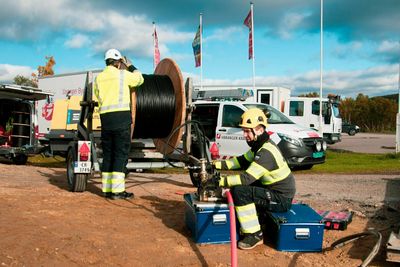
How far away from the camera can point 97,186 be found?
9172 mm

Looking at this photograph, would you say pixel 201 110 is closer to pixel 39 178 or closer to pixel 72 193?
pixel 39 178

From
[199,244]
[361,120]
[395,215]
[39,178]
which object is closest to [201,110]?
[39,178]

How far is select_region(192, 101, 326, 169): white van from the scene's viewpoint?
1241cm

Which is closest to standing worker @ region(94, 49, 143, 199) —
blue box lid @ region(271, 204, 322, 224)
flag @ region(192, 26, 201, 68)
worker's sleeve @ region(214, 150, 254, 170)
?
worker's sleeve @ region(214, 150, 254, 170)

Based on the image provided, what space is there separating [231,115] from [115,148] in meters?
6.10

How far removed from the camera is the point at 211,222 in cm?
527

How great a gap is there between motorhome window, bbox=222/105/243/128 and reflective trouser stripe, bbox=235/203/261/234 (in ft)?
25.4

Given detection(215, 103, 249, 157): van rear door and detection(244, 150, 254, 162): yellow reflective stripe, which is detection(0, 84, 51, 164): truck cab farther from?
detection(244, 150, 254, 162): yellow reflective stripe

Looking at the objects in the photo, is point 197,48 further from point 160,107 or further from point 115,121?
point 115,121

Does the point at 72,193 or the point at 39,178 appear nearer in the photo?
the point at 72,193

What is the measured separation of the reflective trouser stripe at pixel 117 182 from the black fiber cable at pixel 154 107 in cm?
119

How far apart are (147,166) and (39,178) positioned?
11.0ft

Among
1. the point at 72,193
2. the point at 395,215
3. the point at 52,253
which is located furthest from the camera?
the point at 72,193

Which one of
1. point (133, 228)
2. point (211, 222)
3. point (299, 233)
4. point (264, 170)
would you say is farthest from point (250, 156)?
point (133, 228)
